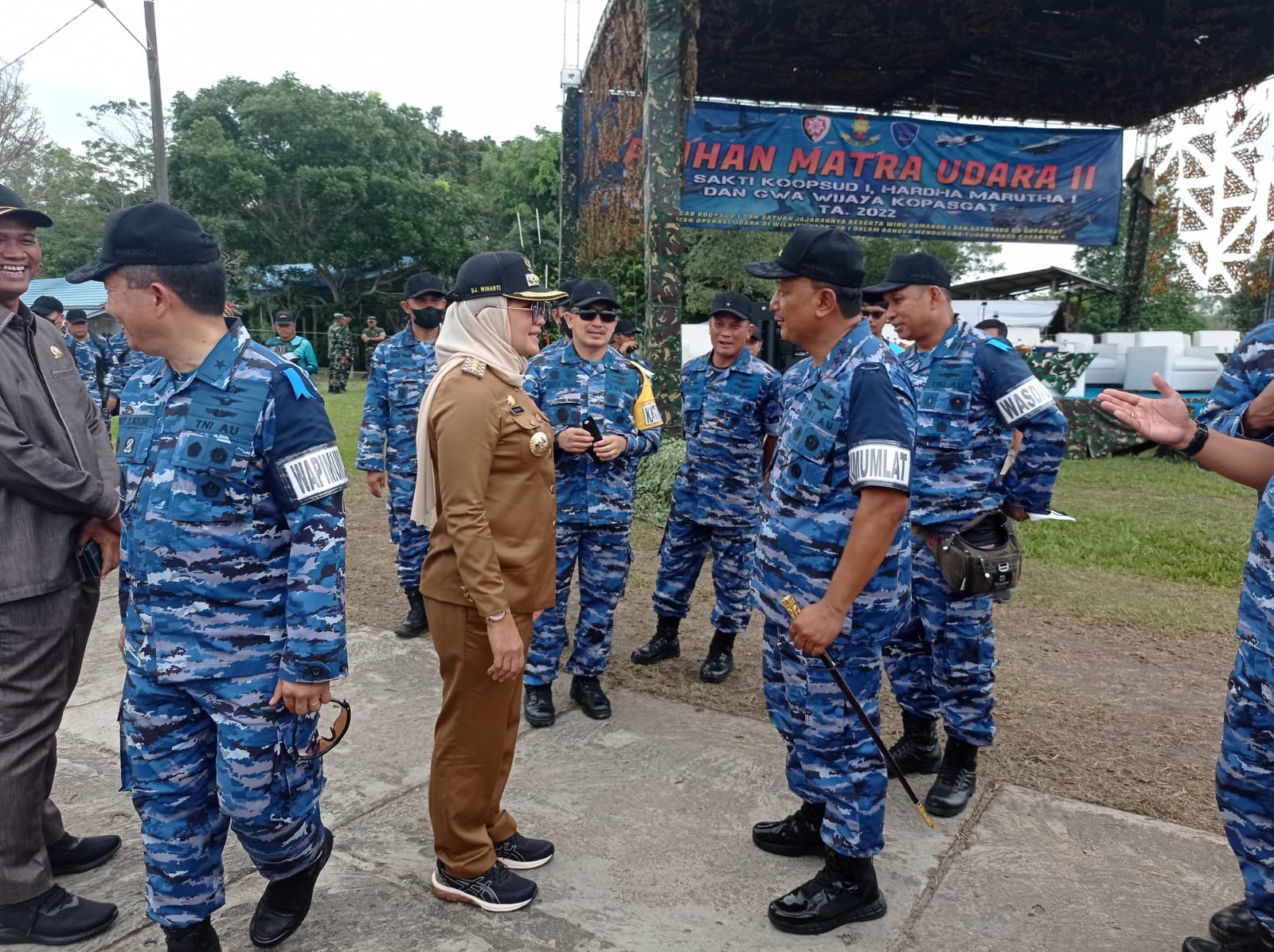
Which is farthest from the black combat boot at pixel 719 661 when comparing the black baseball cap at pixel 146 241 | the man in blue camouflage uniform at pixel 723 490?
the black baseball cap at pixel 146 241

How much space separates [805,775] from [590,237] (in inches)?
403

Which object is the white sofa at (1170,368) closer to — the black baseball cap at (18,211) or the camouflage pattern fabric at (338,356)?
the black baseball cap at (18,211)

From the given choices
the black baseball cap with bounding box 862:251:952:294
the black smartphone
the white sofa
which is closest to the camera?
the black smartphone

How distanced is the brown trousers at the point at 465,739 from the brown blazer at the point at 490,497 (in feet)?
0.29

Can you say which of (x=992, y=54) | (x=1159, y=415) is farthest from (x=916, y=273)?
(x=992, y=54)

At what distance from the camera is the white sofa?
1364 centimetres

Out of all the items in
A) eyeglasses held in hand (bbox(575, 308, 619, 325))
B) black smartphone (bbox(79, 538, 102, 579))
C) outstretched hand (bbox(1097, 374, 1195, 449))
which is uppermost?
eyeglasses held in hand (bbox(575, 308, 619, 325))

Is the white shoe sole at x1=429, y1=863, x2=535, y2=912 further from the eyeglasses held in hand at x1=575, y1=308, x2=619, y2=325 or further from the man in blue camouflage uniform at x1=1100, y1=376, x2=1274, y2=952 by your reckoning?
the eyeglasses held in hand at x1=575, y1=308, x2=619, y2=325

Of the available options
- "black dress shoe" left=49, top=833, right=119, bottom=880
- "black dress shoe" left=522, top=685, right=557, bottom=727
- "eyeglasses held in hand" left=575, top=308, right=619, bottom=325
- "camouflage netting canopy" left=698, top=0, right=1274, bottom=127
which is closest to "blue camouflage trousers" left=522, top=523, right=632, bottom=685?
"black dress shoe" left=522, top=685, right=557, bottom=727

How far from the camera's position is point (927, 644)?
342cm

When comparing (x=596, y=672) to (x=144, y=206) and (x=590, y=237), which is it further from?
(x=590, y=237)

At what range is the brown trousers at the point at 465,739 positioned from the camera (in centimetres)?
254

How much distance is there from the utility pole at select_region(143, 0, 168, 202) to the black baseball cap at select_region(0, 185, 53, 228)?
529 inches

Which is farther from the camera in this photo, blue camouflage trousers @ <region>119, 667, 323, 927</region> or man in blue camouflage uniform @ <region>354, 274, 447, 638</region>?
man in blue camouflage uniform @ <region>354, 274, 447, 638</region>
